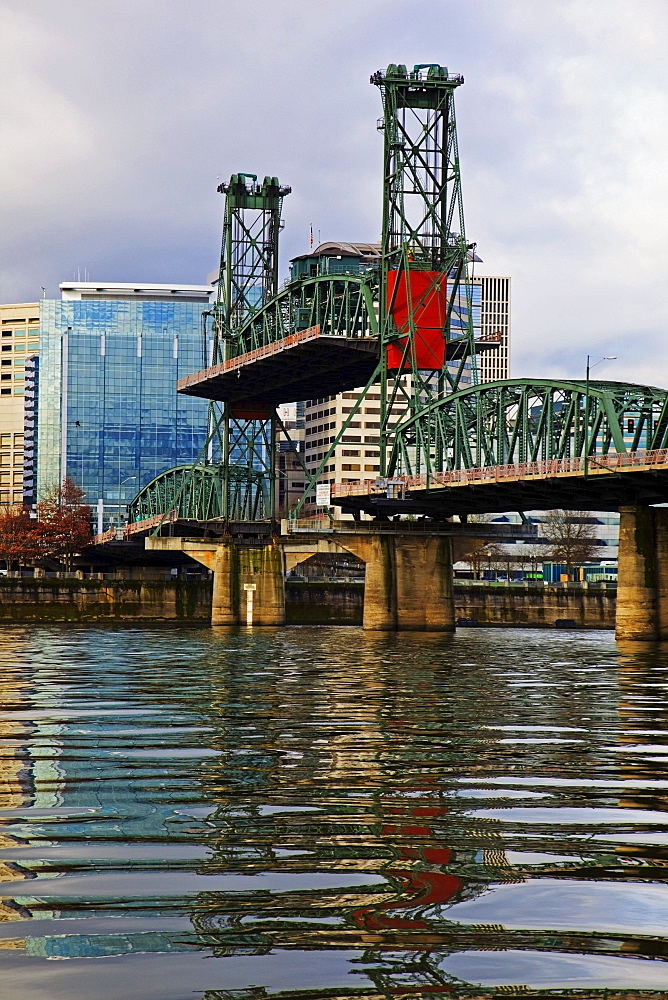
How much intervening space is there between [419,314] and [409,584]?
61.7 feet

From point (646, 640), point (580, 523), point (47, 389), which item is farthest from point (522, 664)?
point (47, 389)

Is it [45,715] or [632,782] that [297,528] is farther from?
[632,782]

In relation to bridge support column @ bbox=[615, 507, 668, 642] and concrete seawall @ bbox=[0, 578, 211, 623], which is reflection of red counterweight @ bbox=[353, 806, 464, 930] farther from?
concrete seawall @ bbox=[0, 578, 211, 623]

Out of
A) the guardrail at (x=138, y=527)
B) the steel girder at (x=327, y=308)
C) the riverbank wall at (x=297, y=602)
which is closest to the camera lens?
the steel girder at (x=327, y=308)

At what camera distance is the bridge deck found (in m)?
92.9

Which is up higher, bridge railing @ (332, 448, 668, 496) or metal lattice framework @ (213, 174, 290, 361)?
metal lattice framework @ (213, 174, 290, 361)

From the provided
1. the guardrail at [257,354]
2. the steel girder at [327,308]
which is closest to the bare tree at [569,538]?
the guardrail at [257,354]

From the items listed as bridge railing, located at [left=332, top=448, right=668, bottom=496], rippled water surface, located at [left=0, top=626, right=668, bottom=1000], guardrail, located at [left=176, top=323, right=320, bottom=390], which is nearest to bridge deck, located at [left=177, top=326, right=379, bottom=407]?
guardrail, located at [left=176, top=323, right=320, bottom=390]

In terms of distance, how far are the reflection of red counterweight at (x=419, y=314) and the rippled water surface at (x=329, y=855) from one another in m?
68.6

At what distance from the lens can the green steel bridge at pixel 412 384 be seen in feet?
241

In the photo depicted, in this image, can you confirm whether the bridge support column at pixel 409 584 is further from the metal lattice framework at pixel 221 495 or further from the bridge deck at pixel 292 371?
the metal lattice framework at pixel 221 495

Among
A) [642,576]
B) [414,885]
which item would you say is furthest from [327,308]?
[414,885]

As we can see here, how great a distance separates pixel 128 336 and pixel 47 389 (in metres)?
14.3

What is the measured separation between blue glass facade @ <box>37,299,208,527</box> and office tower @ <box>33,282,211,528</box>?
13 centimetres
